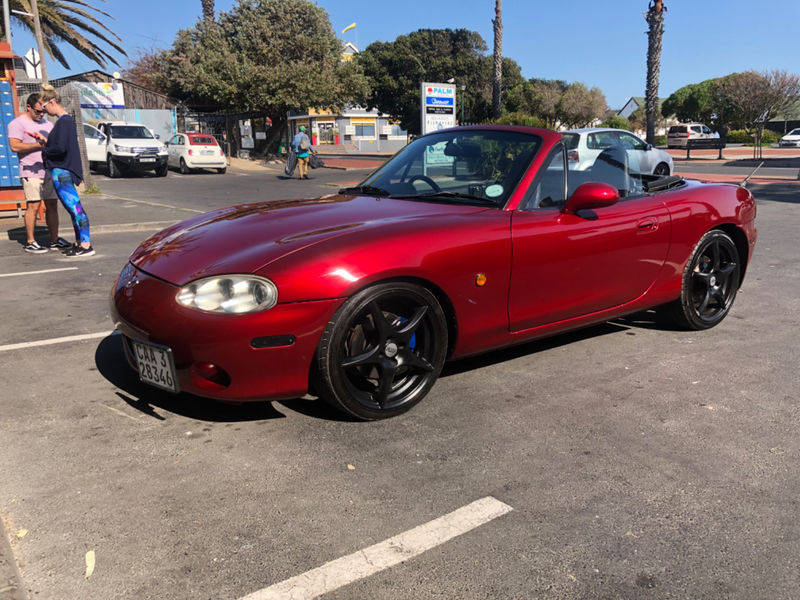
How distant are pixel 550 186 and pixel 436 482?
2.04 meters

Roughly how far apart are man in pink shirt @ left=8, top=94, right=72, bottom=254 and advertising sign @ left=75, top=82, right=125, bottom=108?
Result: 2838 cm

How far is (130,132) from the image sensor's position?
2475 cm

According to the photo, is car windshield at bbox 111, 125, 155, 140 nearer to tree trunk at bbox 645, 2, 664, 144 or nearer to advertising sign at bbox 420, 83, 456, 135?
advertising sign at bbox 420, 83, 456, 135

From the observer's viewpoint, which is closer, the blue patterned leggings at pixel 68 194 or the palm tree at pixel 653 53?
the blue patterned leggings at pixel 68 194

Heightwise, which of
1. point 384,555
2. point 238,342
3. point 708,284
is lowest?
point 384,555

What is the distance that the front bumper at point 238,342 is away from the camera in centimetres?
303

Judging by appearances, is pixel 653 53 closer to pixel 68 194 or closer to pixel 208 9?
pixel 208 9

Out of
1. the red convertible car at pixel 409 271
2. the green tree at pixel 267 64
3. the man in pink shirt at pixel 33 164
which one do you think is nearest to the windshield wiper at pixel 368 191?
the red convertible car at pixel 409 271

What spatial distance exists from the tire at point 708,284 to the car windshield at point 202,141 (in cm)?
2477

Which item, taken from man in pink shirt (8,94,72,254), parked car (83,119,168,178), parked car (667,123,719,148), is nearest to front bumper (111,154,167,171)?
parked car (83,119,168,178)

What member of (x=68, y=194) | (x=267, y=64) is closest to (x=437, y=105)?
(x=68, y=194)

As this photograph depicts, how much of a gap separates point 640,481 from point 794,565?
68 centimetres

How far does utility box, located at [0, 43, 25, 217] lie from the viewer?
36.4 ft

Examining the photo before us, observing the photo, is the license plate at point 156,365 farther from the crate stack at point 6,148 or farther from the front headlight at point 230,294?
the crate stack at point 6,148
